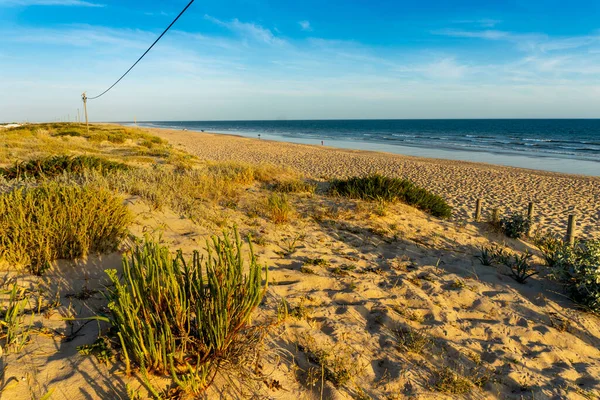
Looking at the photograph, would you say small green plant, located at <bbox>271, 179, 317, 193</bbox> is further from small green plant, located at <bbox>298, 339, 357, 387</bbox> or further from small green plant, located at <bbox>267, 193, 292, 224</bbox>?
small green plant, located at <bbox>298, 339, 357, 387</bbox>

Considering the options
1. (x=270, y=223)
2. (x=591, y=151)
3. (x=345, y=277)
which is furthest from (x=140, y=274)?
(x=591, y=151)

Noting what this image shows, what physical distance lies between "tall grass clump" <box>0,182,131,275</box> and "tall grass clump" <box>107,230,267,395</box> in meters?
1.84

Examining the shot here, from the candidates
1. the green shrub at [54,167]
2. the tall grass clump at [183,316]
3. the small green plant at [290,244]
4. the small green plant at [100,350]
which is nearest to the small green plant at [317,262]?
the small green plant at [290,244]

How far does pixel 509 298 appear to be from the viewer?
4484 millimetres

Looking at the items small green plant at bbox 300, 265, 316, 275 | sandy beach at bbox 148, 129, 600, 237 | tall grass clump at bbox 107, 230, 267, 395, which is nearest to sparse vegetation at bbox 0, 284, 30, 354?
tall grass clump at bbox 107, 230, 267, 395

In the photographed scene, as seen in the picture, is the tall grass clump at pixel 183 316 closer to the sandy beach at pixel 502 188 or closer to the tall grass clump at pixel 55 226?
the tall grass clump at pixel 55 226

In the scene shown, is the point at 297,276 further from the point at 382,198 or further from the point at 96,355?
the point at 382,198

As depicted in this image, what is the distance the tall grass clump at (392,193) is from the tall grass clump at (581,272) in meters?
3.01

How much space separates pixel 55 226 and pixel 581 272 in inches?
255

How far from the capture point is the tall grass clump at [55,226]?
12.5 ft

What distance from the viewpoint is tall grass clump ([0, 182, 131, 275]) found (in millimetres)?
3805

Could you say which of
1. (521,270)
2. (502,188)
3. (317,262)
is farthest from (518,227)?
(502,188)

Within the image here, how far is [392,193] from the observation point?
26.5 feet

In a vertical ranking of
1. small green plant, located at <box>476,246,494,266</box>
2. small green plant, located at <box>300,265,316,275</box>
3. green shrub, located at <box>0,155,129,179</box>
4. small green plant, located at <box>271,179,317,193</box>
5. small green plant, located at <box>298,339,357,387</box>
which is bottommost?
small green plant, located at <box>476,246,494,266</box>
